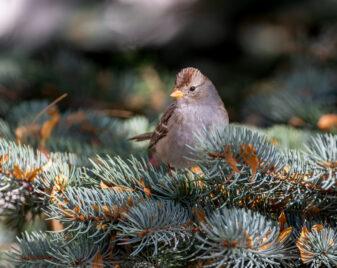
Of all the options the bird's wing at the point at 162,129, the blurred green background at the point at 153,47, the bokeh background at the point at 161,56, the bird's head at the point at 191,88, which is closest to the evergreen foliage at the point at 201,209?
the bird's wing at the point at 162,129

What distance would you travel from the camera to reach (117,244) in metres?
1.06

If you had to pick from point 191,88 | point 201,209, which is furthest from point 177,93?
point 201,209

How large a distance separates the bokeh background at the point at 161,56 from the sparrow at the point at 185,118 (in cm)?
27

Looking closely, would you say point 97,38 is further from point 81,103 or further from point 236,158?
point 236,158

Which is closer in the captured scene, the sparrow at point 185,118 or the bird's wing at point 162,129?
the sparrow at point 185,118

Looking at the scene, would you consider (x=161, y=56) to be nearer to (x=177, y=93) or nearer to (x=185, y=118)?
(x=177, y=93)

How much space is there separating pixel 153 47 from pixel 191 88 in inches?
51.7

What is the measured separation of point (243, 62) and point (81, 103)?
1.27 m

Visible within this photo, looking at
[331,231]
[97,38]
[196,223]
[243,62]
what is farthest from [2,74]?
[331,231]

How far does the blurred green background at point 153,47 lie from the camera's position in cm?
259

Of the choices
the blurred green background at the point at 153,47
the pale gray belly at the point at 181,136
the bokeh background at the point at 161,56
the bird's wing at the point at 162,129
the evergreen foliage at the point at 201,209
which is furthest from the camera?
the blurred green background at the point at 153,47

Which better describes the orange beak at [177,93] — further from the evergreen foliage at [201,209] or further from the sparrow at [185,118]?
the evergreen foliage at [201,209]

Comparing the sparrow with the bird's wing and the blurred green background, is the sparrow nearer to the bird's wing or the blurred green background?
the bird's wing

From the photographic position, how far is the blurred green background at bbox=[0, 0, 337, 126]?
2586 mm
